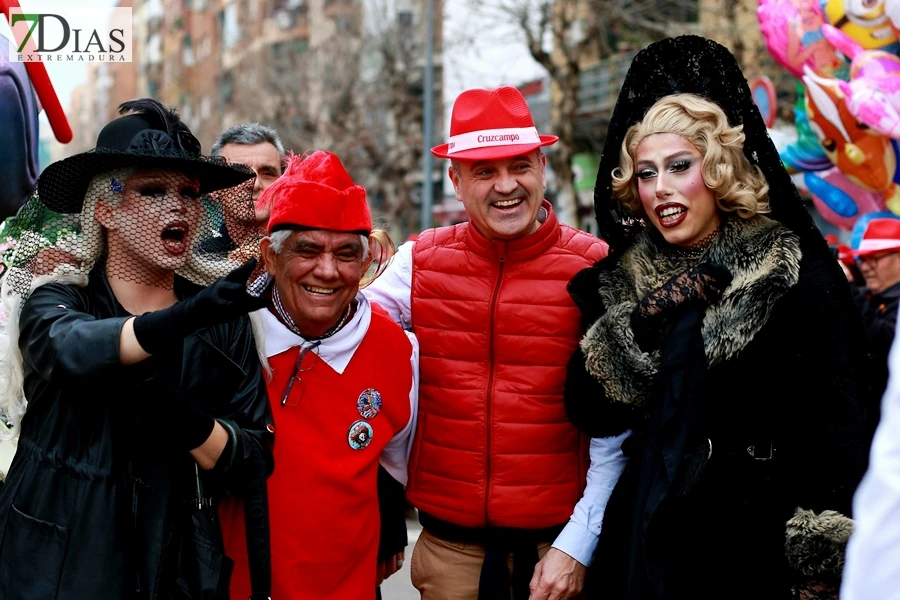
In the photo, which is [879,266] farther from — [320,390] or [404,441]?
[320,390]

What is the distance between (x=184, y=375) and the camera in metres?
2.50

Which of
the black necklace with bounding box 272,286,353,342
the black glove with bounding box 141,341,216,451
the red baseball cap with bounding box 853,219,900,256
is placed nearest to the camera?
the black glove with bounding box 141,341,216,451

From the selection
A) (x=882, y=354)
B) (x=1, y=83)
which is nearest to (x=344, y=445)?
(x=1, y=83)

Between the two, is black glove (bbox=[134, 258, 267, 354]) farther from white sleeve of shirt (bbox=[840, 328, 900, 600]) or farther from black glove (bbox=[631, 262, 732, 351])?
white sleeve of shirt (bbox=[840, 328, 900, 600])

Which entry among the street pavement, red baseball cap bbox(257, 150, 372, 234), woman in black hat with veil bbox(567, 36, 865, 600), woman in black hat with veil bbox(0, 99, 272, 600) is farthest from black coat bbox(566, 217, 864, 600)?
the street pavement

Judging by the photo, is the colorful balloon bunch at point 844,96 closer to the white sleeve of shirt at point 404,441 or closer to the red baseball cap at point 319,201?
the white sleeve of shirt at point 404,441

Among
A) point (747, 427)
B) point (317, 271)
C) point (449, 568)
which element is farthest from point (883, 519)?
point (449, 568)

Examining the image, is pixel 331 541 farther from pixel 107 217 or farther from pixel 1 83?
pixel 1 83

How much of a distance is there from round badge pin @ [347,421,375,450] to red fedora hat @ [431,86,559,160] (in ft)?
3.05

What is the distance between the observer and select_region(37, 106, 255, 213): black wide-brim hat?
2.45 m

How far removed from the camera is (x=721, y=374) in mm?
2543

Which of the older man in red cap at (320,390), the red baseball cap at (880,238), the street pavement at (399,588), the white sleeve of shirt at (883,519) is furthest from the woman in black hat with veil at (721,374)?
the red baseball cap at (880,238)

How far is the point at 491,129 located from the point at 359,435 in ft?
3.56

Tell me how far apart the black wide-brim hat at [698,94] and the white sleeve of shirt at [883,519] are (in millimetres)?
1464
